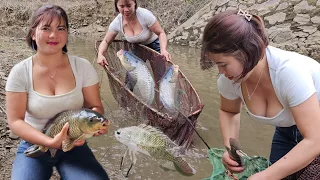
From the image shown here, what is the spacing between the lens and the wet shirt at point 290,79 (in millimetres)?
1984

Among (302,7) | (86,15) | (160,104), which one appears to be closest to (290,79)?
(160,104)

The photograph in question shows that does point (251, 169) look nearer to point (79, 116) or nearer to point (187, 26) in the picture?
point (79, 116)

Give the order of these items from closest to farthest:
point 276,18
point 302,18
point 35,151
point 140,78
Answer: point 35,151 < point 140,78 < point 302,18 < point 276,18

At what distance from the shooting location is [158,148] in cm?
276

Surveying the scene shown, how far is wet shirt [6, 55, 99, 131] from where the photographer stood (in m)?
2.53

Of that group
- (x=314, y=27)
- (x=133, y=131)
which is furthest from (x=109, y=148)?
(x=314, y=27)

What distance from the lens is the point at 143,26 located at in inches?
218

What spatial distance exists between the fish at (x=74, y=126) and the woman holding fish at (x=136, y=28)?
290 cm

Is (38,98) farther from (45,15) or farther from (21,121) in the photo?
(45,15)

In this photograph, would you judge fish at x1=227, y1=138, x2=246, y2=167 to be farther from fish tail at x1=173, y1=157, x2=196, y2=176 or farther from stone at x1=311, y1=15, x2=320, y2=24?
stone at x1=311, y1=15, x2=320, y2=24

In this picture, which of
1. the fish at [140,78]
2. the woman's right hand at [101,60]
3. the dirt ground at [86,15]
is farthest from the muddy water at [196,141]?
the dirt ground at [86,15]

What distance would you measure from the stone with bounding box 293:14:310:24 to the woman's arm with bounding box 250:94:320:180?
867cm

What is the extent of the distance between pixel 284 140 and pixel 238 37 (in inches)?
41.4

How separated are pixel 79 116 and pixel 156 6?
13.5 metres
